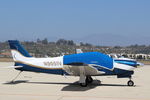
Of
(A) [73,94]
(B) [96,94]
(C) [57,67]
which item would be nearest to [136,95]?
(B) [96,94]

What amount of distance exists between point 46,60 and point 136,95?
6760mm

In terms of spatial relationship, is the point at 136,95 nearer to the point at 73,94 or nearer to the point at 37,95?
the point at 73,94

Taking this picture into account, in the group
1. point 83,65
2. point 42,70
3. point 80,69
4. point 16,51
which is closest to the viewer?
point 83,65

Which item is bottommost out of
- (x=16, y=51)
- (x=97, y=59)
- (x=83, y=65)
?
(x=83, y=65)

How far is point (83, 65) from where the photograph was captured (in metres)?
14.5

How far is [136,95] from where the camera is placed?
1254cm

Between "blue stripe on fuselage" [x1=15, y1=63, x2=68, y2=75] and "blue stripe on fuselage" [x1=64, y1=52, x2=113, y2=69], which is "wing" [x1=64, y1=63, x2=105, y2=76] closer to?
"blue stripe on fuselage" [x1=64, y1=52, x2=113, y2=69]

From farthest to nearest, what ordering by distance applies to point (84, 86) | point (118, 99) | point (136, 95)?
1. point (84, 86)
2. point (136, 95)
3. point (118, 99)

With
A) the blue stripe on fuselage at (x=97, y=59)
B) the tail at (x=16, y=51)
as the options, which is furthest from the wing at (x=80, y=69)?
the tail at (x=16, y=51)

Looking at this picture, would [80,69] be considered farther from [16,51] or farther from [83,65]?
[16,51]

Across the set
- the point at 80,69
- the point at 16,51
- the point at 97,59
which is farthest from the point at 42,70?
the point at 97,59

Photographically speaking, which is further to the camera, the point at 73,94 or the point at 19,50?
the point at 19,50

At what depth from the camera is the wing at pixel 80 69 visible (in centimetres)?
1464

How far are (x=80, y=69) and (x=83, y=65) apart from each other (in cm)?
57
